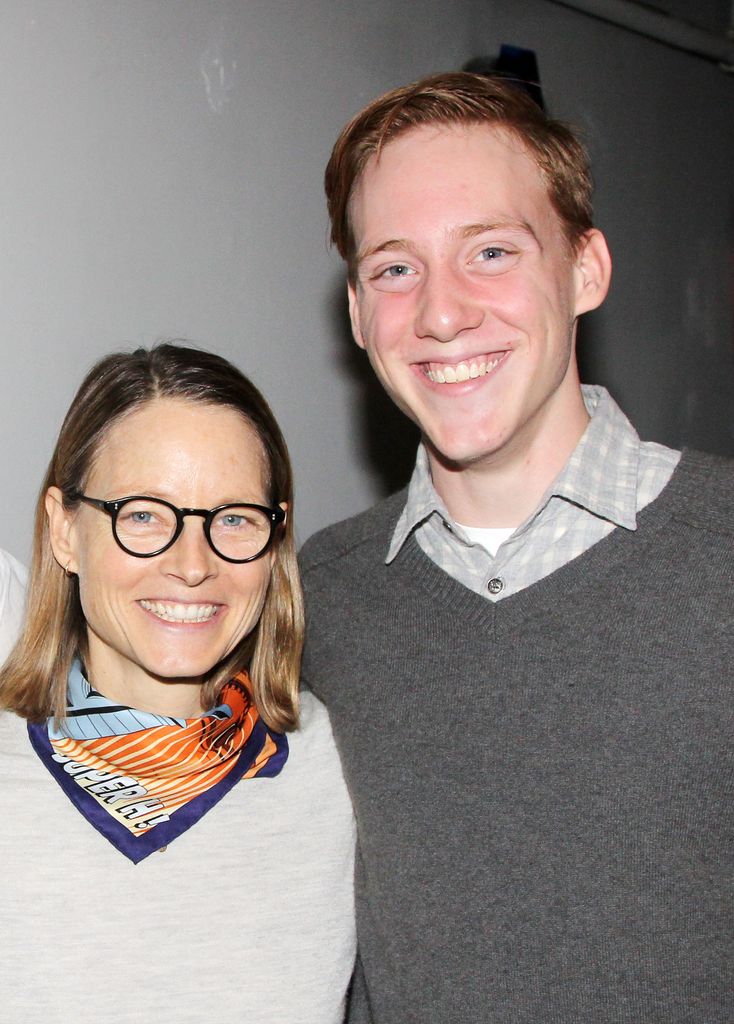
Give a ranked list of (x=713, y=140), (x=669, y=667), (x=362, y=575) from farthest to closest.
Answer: (x=713, y=140)
(x=362, y=575)
(x=669, y=667)

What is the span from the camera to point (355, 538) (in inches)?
80.9

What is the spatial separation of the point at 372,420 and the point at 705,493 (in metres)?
1.61

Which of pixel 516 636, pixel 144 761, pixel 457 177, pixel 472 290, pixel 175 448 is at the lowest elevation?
pixel 144 761

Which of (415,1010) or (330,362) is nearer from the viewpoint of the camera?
(415,1010)

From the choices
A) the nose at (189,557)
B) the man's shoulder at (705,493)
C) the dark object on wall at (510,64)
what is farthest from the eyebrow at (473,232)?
the dark object on wall at (510,64)

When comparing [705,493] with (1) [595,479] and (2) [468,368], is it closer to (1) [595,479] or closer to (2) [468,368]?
(1) [595,479]

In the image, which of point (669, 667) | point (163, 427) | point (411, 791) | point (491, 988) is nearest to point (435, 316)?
point (163, 427)

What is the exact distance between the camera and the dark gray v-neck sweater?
1.55 meters

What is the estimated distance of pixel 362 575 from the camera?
6.45ft

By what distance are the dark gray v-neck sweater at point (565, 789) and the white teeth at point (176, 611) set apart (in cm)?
32

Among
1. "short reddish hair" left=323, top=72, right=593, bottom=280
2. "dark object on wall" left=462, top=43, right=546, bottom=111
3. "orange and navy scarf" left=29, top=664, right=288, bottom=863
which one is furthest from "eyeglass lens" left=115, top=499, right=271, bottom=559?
"dark object on wall" left=462, top=43, right=546, bottom=111

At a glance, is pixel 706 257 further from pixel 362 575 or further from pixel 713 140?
pixel 362 575

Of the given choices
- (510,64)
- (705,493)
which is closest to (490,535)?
(705,493)

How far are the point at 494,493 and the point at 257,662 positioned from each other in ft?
1.65
